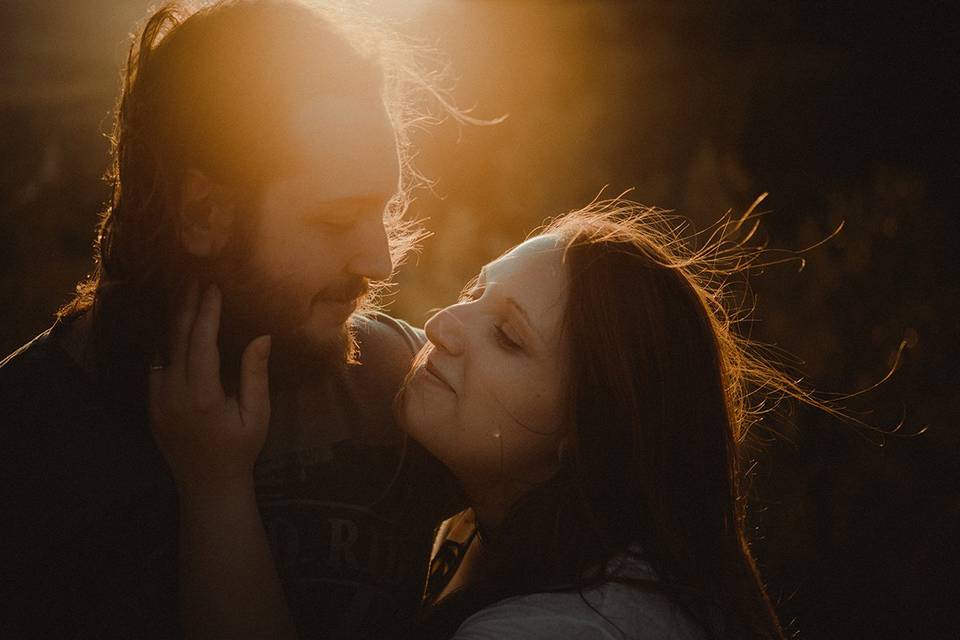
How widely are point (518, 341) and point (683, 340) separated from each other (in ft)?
1.25

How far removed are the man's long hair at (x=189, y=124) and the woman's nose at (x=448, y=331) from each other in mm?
528

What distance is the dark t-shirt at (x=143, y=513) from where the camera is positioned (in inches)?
69.1

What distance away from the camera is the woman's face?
179cm

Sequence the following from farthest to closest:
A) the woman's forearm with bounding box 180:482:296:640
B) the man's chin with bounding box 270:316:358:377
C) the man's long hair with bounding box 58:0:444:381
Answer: the man's chin with bounding box 270:316:358:377, the man's long hair with bounding box 58:0:444:381, the woman's forearm with bounding box 180:482:296:640

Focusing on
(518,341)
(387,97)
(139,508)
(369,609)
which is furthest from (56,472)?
(387,97)

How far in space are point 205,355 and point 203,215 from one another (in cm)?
42

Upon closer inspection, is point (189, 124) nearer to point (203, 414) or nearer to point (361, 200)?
point (361, 200)

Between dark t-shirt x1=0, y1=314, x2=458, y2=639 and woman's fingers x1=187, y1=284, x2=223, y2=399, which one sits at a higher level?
woman's fingers x1=187, y1=284, x2=223, y2=399

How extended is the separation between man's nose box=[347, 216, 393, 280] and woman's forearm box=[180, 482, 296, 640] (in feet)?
2.01

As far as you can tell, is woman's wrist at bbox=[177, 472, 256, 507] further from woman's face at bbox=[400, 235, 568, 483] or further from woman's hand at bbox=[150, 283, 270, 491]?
woman's face at bbox=[400, 235, 568, 483]

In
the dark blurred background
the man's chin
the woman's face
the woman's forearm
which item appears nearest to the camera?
the woman's forearm

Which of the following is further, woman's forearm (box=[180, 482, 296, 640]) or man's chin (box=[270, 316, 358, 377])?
man's chin (box=[270, 316, 358, 377])

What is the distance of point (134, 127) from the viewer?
196 cm

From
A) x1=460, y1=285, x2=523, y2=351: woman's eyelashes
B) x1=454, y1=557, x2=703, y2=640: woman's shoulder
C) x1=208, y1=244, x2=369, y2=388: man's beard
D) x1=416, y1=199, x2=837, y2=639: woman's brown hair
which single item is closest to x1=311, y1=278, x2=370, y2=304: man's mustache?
x1=208, y1=244, x2=369, y2=388: man's beard
